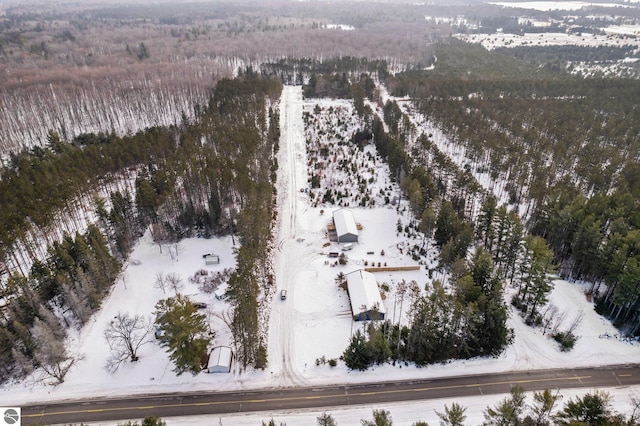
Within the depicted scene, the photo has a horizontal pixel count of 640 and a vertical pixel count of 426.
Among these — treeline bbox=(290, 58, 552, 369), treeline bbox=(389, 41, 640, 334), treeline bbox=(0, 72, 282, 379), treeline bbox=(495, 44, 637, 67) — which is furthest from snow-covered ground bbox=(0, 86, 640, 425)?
treeline bbox=(495, 44, 637, 67)

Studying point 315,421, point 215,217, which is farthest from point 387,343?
point 215,217

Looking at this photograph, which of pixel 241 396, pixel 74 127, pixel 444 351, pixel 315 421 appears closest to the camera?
pixel 315 421

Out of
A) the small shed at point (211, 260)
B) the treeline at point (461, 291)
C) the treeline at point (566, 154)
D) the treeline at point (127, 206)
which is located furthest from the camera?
the small shed at point (211, 260)

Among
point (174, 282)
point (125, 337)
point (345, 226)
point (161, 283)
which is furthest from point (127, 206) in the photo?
point (345, 226)

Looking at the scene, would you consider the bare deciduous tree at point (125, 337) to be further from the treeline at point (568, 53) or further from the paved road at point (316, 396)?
the treeline at point (568, 53)

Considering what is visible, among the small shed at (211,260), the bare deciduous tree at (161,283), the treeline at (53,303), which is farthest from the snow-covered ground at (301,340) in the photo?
the treeline at (53,303)

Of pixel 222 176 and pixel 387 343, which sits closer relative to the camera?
pixel 387 343

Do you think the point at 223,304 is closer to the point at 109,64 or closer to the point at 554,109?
the point at 554,109

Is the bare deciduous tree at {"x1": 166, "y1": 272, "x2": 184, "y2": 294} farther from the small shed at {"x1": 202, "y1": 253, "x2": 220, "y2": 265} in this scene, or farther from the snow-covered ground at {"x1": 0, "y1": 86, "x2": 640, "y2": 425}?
the small shed at {"x1": 202, "y1": 253, "x2": 220, "y2": 265}
